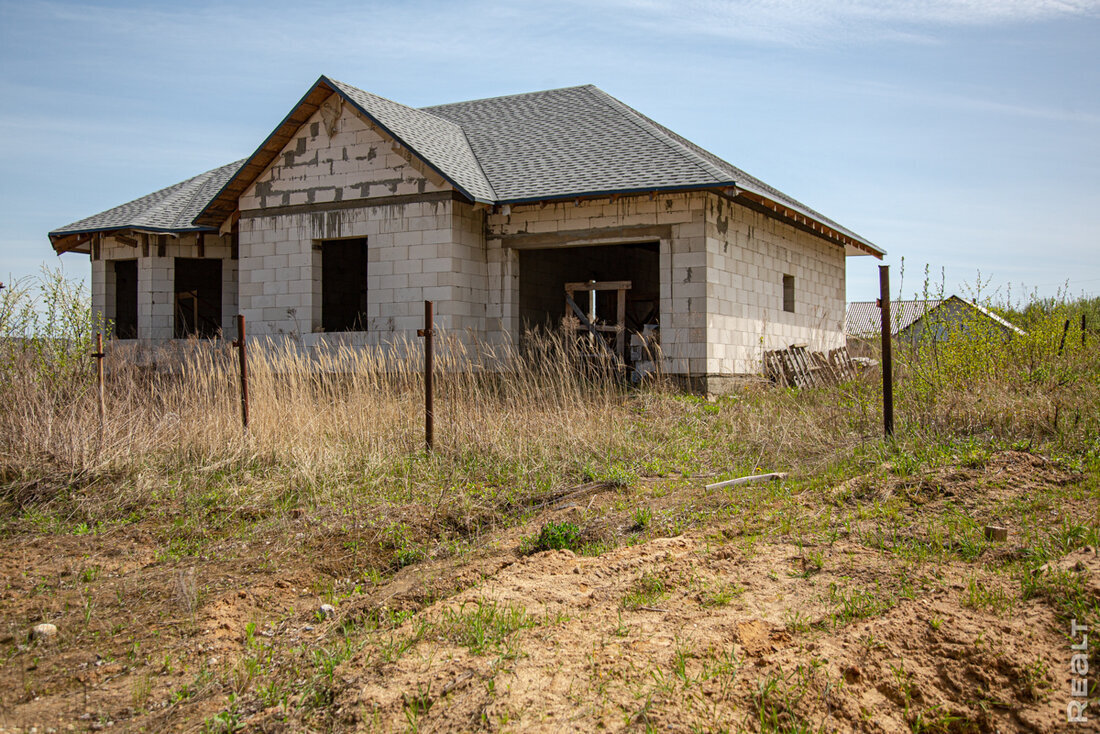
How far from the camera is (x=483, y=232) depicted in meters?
14.8

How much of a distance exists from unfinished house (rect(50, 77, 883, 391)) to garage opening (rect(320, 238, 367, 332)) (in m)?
2.21

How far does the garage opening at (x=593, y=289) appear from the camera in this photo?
15620 mm

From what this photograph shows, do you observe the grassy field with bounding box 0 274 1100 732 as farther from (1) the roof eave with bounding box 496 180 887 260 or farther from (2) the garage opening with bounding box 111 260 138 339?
(2) the garage opening with bounding box 111 260 138 339

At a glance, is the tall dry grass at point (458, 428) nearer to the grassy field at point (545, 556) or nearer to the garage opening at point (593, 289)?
the grassy field at point (545, 556)

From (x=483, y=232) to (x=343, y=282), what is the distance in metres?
6.36

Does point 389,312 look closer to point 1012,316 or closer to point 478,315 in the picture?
point 478,315

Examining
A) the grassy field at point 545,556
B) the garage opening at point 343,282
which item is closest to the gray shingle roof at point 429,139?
the garage opening at point 343,282

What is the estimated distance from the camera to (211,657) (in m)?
4.25

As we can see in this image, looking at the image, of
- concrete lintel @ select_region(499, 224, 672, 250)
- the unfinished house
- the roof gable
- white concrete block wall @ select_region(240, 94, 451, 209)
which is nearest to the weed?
the unfinished house

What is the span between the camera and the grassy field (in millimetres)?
3443

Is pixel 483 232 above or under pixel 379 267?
above

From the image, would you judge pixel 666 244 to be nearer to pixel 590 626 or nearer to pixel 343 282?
pixel 343 282

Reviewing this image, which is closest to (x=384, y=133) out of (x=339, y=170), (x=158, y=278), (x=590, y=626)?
(x=339, y=170)

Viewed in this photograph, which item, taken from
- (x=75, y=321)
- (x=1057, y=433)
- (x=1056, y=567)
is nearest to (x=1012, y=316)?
(x=1057, y=433)
